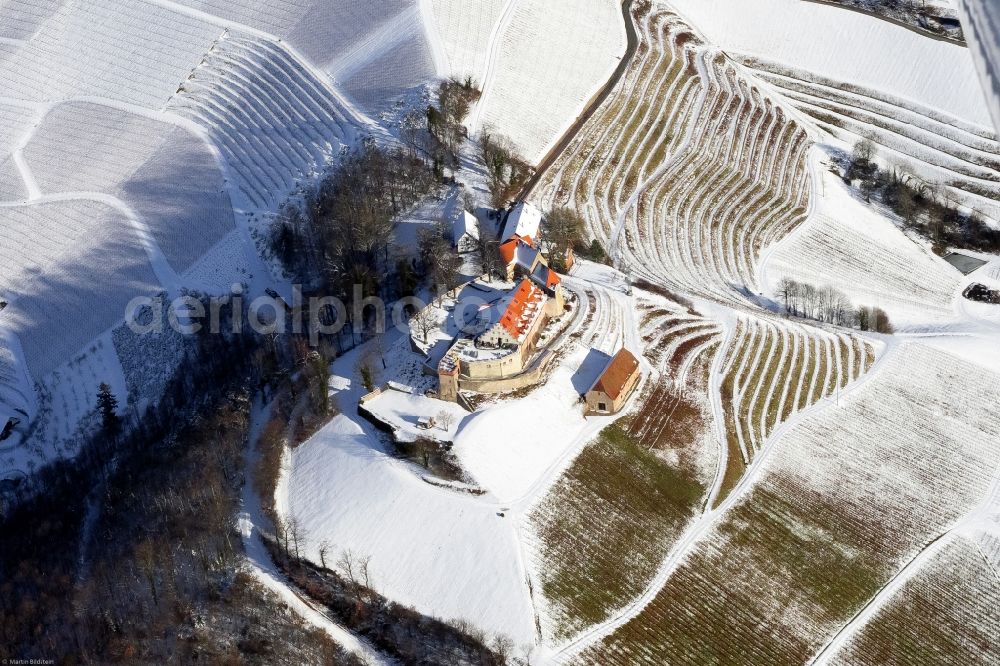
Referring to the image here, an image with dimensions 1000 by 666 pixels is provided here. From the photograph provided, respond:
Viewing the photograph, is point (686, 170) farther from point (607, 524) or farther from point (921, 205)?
point (607, 524)

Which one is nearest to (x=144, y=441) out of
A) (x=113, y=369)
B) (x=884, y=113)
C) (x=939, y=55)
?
(x=113, y=369)

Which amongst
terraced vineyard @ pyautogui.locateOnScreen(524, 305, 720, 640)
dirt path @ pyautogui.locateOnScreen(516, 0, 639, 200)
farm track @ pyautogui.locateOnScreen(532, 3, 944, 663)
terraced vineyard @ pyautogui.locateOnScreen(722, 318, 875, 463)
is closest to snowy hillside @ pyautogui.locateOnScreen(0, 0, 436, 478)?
dirt path @ pyautogui.locateOnScreen(516, 0, 639, 200)

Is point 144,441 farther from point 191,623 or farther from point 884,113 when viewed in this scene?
point 884,113

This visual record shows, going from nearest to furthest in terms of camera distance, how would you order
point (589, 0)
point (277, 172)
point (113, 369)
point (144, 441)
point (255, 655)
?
point (255, 655)
point (144, 441)
point (113, 369)
point (277, 172)
point (589, 0)

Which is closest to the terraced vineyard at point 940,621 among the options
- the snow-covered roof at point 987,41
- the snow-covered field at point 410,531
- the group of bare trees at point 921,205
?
the snow-covered field at point 410,531

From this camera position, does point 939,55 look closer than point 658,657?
No
